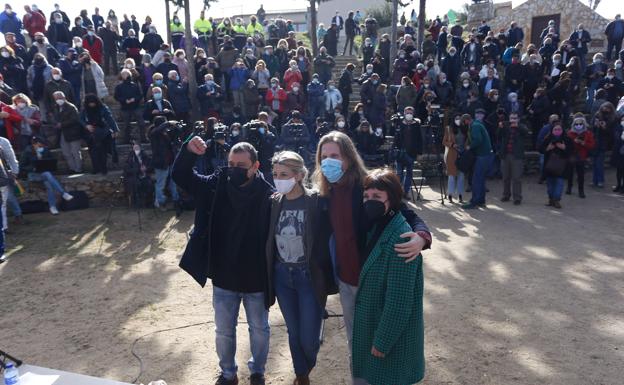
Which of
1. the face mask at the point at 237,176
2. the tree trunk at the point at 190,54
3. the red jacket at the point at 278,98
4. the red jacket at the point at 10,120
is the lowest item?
the face mask at the point at 237,176

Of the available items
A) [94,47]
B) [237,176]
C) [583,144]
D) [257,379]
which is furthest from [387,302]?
[94,47]

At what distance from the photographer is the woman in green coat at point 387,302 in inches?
103

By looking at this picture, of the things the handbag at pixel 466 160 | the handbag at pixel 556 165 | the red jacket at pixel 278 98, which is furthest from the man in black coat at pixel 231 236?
the red jacket at pixel 278 98

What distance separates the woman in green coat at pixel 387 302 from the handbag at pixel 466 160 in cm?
701

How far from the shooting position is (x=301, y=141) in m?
10.3

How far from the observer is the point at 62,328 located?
4832 millimetres

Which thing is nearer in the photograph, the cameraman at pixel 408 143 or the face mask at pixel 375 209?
the face mask at pixel 375 209

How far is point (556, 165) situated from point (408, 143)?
2.85 m

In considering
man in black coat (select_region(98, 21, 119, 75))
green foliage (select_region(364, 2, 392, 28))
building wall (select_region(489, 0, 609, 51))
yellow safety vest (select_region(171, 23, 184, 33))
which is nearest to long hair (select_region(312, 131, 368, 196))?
man in black coat (select_region(98, 21, 119, 75))

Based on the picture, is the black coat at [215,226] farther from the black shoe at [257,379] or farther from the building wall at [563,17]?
the building wall at [563,17]

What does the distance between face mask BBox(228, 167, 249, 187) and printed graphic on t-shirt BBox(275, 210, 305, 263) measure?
0.38m

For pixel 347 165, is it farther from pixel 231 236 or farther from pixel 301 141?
pixel 301 141

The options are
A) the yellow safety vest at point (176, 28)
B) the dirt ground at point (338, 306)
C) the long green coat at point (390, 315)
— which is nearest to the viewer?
the long green coat at point (390, 315)

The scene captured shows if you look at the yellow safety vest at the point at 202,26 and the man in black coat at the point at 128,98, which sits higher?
the yellow safety vest at the point at 202,26
